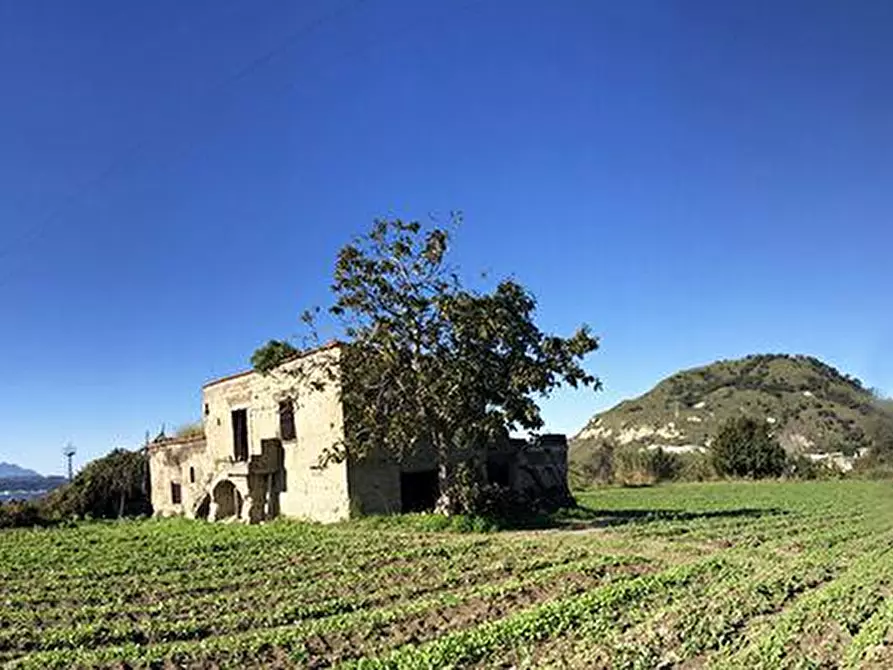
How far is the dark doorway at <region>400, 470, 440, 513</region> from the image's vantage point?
91.6ft

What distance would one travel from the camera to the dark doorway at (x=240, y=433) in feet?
108

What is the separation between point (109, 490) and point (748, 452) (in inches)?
1432

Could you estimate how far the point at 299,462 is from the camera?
2862 cm

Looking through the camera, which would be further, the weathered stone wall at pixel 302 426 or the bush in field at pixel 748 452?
the bush in field at pixel 748 452

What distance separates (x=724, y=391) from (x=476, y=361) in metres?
78.6

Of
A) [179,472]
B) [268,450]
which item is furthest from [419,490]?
[179,472]

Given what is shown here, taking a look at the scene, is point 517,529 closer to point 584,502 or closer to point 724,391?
point 584,502

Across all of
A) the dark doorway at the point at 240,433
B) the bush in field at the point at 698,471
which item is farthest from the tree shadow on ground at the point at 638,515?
the bush in field at the point at 698,471

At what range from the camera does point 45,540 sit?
1074 inches

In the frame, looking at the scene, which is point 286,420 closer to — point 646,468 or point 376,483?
point 376,483

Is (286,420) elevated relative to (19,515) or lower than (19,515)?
elevated

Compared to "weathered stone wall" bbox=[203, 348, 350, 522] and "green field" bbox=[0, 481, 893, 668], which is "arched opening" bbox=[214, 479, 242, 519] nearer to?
"weathered stone wall" bbox=[203, 348, 350, 522]

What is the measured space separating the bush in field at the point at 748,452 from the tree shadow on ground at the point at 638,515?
23.3m

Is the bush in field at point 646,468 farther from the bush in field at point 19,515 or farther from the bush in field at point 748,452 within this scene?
the bush in field at point 19,515
